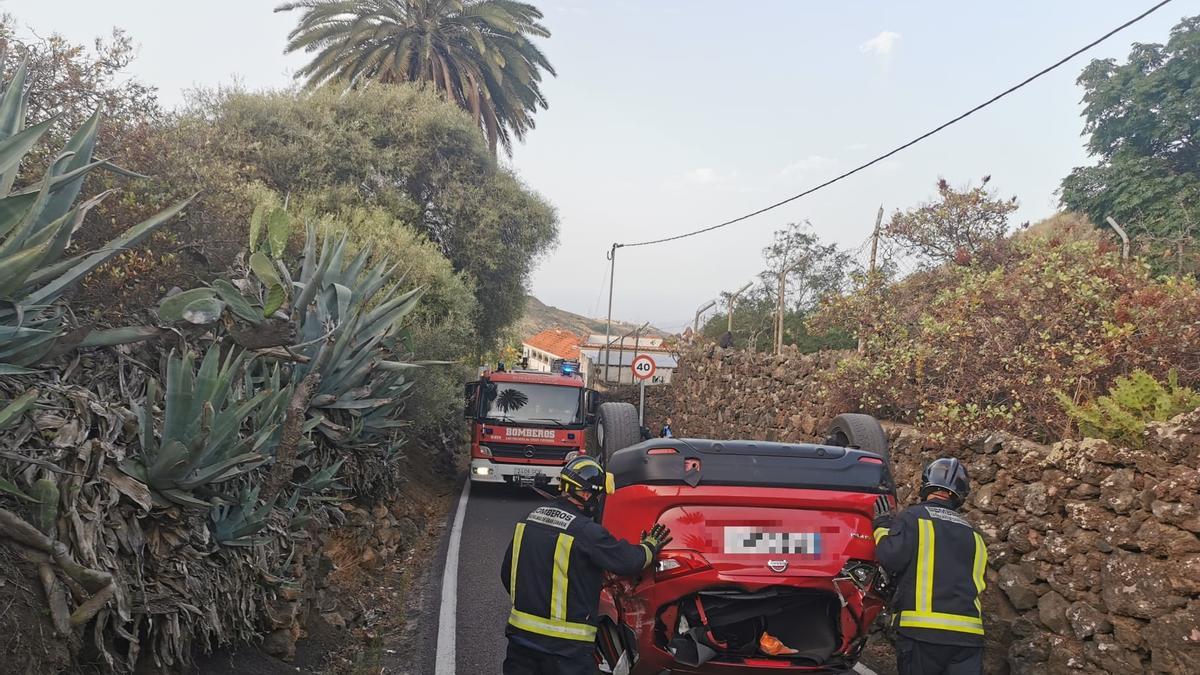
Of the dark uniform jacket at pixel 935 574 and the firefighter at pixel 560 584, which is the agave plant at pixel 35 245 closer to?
the firefighter at pixel 560 584

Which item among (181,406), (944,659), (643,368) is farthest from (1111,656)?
(643,368)

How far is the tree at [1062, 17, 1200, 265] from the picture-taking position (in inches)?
869

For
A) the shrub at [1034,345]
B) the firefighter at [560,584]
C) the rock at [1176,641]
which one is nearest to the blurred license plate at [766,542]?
the firefighter at [560,584]

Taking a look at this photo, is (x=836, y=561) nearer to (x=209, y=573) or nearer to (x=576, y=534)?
(x=576, y=534)

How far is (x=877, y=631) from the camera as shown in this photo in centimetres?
752

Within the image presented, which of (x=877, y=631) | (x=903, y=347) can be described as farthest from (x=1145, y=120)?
(x=877, y=631)

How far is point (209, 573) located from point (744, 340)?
24.2m

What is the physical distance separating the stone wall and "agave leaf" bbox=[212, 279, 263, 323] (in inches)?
239

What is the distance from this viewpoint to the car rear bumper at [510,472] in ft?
48.6

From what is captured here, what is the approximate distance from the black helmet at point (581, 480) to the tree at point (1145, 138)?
20.9 meters

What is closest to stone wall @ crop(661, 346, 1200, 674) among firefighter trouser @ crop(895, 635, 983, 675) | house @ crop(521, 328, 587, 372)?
firefighter trouser @ crop(895, 635, 983, 675)

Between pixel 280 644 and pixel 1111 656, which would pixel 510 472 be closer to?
pixel 280 644

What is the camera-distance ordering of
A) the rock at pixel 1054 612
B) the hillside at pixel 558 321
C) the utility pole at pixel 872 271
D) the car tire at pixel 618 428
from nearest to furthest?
the rock at pixel 1054 612 < the car tire at pixel 618 428 < the utility pole at pixel 872 271 < the hillside at pixel 558 321

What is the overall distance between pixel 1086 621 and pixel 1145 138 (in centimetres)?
2380
